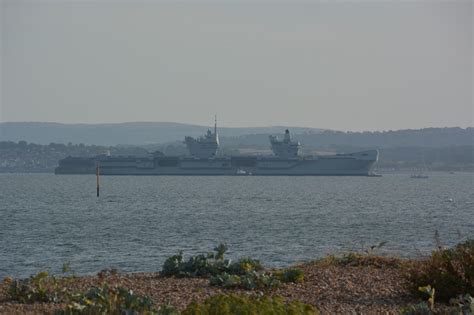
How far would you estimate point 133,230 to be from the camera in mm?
27219

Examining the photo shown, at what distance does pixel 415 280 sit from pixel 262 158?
338 ft

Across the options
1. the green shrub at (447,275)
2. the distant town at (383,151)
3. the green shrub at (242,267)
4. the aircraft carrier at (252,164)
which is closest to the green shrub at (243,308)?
the green shrub at (447,275)

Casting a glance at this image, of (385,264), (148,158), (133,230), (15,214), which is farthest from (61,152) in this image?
(385,264)

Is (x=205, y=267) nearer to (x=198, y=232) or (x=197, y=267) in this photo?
(x=197, y=267)

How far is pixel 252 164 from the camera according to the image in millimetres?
112750

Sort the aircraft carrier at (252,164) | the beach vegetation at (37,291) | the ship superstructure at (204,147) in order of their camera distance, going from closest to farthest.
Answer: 1. the beach vegetation at (37,291)
2. the aircraft carrier at (252,164)
3. the ship superstructure at (204,147)

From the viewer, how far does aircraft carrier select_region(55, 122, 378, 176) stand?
110 m

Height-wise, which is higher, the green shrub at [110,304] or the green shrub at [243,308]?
the green shrub at [243,308]

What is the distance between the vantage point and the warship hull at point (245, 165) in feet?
362

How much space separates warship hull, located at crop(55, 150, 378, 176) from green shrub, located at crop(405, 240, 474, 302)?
3949 inches

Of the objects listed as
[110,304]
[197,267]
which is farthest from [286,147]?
[110,304]

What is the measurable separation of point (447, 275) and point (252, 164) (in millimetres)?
103704

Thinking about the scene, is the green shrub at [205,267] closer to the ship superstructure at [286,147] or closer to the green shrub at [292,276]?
the green shrub at [292,276]

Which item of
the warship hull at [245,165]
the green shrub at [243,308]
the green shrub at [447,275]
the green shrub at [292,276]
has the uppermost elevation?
the green shrub at [243,308]
